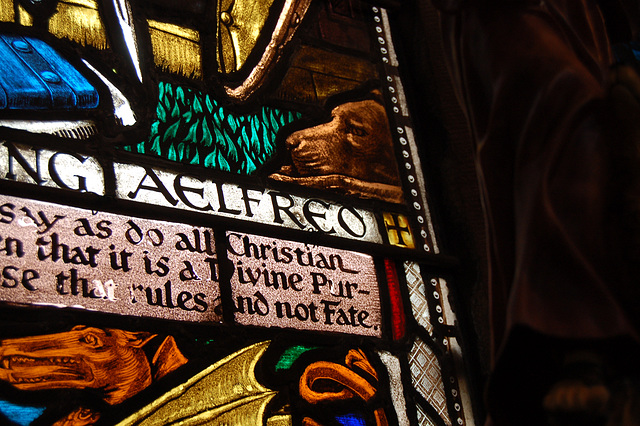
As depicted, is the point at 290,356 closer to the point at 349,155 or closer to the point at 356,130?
the point at 349,155

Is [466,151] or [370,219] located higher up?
[466,151]

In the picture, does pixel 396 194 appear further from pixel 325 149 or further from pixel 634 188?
pixel 634 188

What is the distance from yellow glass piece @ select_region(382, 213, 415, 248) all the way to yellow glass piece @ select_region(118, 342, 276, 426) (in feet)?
3.05

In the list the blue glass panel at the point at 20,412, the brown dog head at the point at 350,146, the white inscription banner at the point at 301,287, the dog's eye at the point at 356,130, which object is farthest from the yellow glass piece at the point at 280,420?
the dog's eye at the point at 356,130

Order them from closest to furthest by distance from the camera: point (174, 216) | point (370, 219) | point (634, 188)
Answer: point (634, 188), point (174, 216), point (370, 219)

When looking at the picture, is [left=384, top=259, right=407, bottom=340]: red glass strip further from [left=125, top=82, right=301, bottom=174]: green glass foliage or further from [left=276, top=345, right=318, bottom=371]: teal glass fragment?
[left=125, top=82, right=301, bottom=174]: green glass foliage

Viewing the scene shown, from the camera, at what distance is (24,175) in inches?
106

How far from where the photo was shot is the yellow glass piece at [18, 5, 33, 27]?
10.1 feet

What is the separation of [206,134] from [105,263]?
2.65ft

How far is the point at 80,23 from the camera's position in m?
3.22

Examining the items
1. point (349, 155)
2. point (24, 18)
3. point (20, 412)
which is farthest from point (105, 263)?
point (349, 155)

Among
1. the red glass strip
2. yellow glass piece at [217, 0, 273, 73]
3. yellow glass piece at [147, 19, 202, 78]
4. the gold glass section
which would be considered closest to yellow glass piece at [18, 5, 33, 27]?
yellow glass piece at [147, 19, 202, 78]

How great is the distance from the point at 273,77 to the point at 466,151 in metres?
1.01

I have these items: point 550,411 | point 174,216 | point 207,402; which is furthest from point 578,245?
point 174,216
